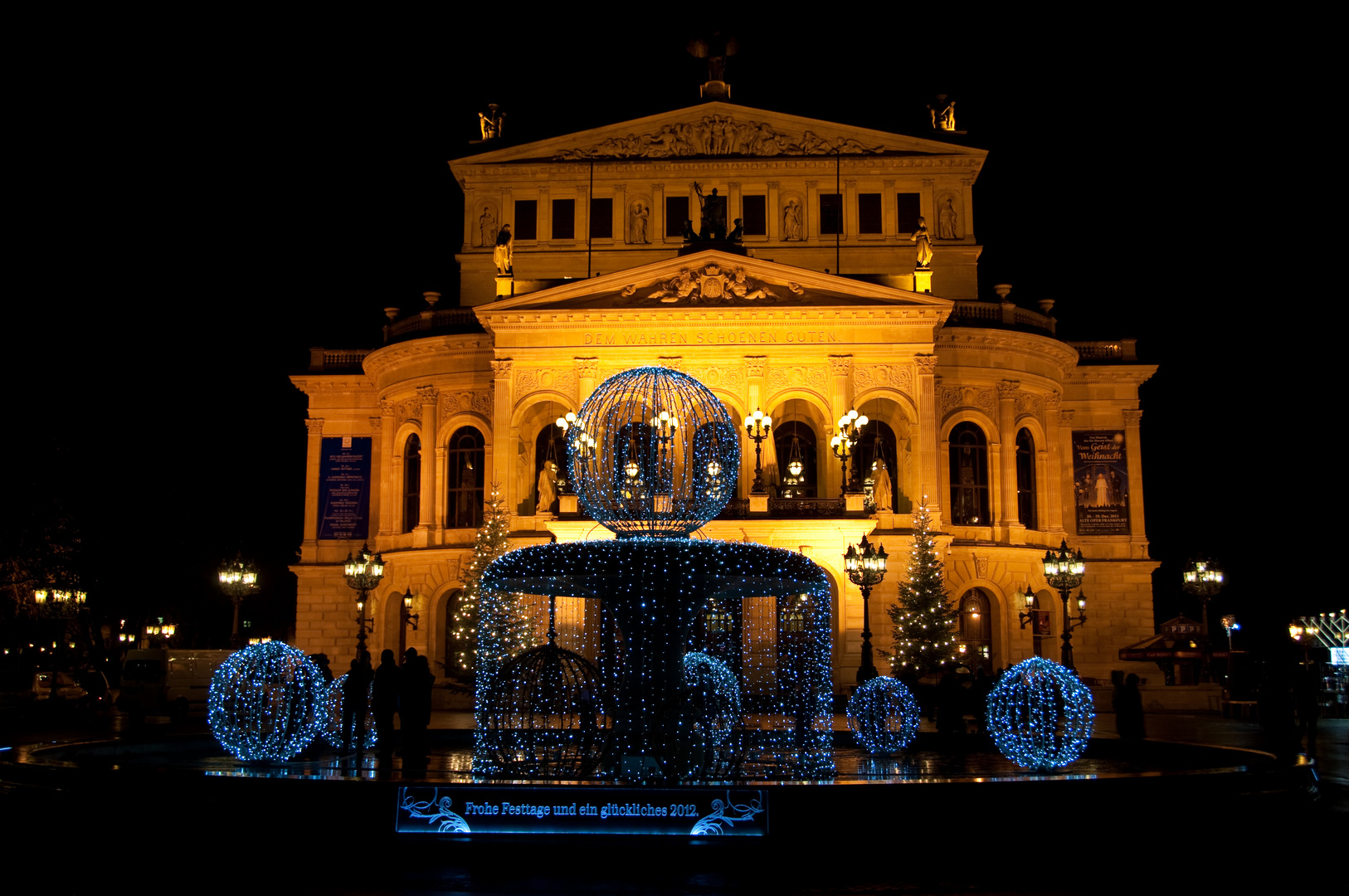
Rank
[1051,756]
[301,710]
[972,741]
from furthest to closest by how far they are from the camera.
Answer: [972,741]
[301,710]
[1051,756]

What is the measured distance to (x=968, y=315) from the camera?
42.3 m

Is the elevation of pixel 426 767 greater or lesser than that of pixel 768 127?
lesser

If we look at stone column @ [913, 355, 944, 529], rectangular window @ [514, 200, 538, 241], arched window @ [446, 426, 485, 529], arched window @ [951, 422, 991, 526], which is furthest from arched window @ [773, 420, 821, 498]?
rectangular window @ [514, 200, 538, 241]

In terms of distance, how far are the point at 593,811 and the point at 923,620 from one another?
83.1 ft

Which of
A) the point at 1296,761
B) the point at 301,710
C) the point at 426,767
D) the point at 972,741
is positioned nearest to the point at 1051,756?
the point at 1296,761

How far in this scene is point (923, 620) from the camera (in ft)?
114

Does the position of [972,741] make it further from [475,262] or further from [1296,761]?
[475,262]

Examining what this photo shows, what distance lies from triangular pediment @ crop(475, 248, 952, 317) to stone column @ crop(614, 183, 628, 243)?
6.83 meters

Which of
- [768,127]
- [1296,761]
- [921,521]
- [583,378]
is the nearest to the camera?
[1296,761]

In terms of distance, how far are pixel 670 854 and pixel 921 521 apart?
26.8m

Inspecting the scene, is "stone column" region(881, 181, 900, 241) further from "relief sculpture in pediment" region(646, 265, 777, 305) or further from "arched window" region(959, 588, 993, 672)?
"arched window" region(959, 588, 993, 672)

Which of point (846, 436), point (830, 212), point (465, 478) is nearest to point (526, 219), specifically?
point (465, 478)

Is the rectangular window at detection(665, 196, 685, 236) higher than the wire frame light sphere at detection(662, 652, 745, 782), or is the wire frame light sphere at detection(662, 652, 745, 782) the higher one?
the rectangular window at detection(665, 196, 685, 236)

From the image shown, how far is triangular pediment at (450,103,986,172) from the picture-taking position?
45.1 meters
